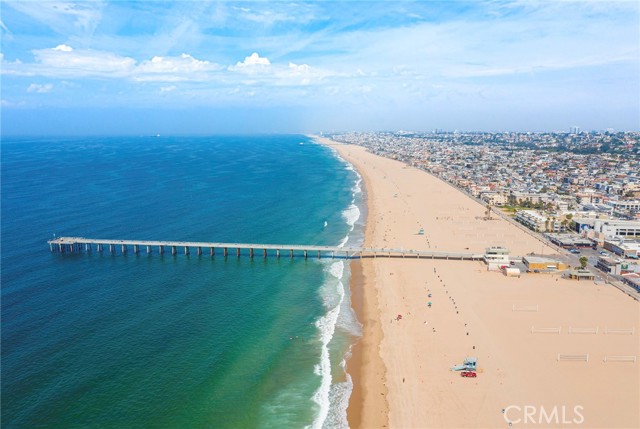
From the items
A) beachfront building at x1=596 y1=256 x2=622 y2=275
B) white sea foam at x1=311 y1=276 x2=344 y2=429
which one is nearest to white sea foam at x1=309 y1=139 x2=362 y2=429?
white sea foam at x1=311 y1=276 x2=344 y2=429

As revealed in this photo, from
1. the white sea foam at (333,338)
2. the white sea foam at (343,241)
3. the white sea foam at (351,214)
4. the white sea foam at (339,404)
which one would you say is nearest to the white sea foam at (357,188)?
the white sea foam at (351,214)

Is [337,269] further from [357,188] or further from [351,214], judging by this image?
[357,188]

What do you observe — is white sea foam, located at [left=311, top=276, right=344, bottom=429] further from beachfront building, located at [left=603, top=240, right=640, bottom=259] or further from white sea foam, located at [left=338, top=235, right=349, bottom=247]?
beachfront building, located at [left=603, top=240, right=640, bottom=259]

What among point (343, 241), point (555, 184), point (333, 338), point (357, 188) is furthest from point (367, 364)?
point (555, 184)

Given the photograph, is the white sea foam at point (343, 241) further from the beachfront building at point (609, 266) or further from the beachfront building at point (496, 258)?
the beachfront building at point (609, 266)

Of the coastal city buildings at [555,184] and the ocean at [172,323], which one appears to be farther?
the coastal city buildings at [555,184]

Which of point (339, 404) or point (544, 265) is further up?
point (544, 265)
